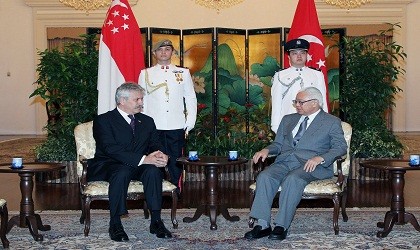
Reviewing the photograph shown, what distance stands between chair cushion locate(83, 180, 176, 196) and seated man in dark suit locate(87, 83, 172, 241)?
0.06 meters

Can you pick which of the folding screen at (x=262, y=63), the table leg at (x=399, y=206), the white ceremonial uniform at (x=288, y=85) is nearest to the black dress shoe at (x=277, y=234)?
the table leg at (x=399, y=206)

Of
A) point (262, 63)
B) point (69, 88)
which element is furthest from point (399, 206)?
point (262, 63)

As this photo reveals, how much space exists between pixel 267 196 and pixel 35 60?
44.4ft

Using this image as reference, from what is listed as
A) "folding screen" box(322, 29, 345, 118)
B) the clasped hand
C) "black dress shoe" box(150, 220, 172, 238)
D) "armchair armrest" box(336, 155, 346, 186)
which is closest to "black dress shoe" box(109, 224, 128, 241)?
"black dress shoe" box(150, 220, 172, 238)

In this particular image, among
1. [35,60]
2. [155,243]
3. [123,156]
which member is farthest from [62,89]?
[35,60]

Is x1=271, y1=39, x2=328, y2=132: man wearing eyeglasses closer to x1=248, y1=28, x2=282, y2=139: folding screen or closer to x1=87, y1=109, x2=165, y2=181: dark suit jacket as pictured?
x1=87, y1=109, x2=165, y2=181: dark suit jacket

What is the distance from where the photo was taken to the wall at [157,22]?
1809cm

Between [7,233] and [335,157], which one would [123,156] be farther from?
[335,157]

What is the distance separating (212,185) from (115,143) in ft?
3.28

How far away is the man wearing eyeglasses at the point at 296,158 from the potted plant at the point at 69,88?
3.76m

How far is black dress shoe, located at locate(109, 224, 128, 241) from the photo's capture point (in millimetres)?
6109

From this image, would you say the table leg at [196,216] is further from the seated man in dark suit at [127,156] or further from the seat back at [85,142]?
the seat back at [85,142]

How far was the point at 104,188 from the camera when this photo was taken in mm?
6348

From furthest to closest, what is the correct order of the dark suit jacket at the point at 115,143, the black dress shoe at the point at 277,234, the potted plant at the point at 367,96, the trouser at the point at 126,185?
the potted plant at the point at 367,96 → the dark suit jacket at the point at 115,143 → the trouser at the point at 126,185 → the black dress shoe at the point at 277,234
